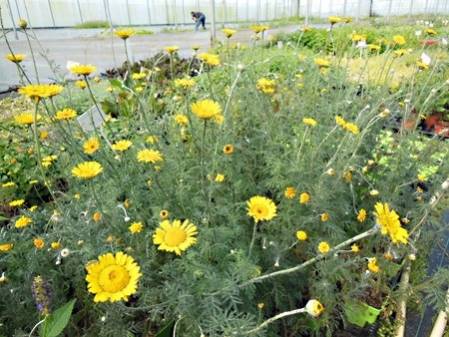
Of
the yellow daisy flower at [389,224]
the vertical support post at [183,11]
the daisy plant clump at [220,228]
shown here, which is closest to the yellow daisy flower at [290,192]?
the daisy plant clump at [220,228]

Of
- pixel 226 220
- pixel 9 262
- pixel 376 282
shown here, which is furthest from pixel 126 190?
pixel 376 282

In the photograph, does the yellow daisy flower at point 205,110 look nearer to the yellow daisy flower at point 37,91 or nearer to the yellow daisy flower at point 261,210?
the yellow daisy flower at point 261,210

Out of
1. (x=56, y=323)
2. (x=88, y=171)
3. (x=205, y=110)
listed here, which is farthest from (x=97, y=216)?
(x=205, y=110)

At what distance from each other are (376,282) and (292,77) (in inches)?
44.6

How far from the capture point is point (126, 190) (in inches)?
48.5

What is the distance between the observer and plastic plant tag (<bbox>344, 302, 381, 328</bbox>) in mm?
1166

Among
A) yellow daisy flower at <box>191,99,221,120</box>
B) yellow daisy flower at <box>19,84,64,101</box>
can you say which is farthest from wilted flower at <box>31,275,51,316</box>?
yellow daisy flower at <box>191,99,221,120</box>

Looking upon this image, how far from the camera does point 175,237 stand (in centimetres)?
84

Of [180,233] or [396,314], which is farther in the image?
[396,314]

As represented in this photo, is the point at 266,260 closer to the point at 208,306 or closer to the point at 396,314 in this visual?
the point at 208,306

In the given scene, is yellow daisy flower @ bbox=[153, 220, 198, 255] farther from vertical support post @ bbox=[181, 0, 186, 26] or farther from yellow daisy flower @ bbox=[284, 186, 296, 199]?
vertical support post @ bbox=[181, 0, 186, 26]

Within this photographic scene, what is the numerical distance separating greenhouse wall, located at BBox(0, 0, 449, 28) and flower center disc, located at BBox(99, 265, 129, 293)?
14950 mm

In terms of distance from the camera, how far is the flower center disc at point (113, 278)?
0.74 meters

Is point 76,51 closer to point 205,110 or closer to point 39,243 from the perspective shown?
point 39,243
